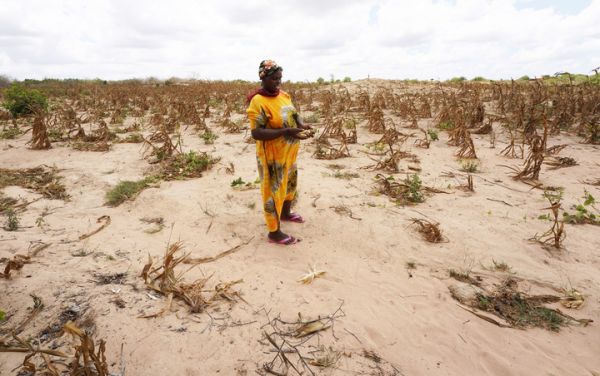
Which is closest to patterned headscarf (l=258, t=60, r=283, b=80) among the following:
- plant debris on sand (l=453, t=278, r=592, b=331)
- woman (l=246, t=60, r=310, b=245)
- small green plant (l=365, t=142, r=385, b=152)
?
woman (l=246, t=60, r=310, b=245)

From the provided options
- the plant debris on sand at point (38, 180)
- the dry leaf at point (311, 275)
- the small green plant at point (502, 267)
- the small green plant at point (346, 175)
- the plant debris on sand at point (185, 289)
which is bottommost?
the small green plant at point (502, 267)

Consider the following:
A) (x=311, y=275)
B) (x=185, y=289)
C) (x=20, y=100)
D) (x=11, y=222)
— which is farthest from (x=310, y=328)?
(x=20, y=100)

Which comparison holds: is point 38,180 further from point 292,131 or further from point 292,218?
point 292,131

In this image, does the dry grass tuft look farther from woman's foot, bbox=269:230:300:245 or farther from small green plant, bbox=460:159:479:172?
small green plant, bbox=460:159:479:172

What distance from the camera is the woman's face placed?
277 cm

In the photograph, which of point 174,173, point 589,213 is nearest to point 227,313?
point 174,173

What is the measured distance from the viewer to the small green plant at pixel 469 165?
17.8 feet

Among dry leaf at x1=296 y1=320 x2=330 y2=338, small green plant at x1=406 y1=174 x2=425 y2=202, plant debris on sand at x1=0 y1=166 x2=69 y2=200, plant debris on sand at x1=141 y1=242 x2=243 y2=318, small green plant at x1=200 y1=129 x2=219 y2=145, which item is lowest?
dry leaf at x1=296 y1=320 x2=330 y2=338

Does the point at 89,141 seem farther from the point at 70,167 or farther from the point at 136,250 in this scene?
the point at 136,250

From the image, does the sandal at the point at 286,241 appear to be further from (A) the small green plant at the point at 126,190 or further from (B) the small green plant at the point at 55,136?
(B) the small green plant at the point at 55,136

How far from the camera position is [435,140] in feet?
22.8

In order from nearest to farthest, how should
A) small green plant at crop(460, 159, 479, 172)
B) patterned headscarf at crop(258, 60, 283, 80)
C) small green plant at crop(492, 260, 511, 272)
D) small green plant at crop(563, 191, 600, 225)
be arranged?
patterned headscarf at crop(258, 60, 283, 80), small green plant at crop(492, 260, 511, 272), small green plant at crop(563, 191, 600, 225), small green plant at crop(460, 159, 479, 172)

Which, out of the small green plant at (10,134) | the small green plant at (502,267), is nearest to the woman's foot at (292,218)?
the small green plant at (502,267)

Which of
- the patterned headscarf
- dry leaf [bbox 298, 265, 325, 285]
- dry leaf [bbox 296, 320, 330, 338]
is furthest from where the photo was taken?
dry leaf [bbox 298, 265, 325, 285]
